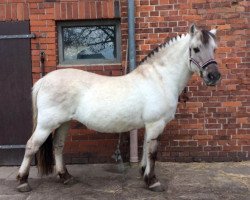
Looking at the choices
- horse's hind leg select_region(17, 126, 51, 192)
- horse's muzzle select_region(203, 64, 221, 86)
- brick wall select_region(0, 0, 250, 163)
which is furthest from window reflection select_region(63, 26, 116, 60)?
horse's muzzle select_region(203, 64, 221, 86)

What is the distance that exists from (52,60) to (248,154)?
11.2ft

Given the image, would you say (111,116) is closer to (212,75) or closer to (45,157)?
(45,157)

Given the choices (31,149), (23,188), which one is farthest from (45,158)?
(23,188)

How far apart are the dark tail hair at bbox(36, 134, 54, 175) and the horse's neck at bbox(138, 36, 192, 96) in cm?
177

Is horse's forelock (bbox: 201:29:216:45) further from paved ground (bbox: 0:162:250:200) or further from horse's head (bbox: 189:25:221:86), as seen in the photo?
paved ground (bbox: 0:162:250:200)

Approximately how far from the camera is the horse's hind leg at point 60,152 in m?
5.59

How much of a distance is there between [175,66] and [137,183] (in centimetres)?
166

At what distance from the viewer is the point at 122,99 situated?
5.12 metres

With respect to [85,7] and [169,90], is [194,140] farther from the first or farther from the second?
[85,7]

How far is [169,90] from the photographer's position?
17.1 ft

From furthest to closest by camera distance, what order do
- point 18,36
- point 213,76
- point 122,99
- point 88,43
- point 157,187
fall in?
point 88,43 < point 18,36 < point 157,187 < point 122,99 < point 213,76

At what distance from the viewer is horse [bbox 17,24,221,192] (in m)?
5.14

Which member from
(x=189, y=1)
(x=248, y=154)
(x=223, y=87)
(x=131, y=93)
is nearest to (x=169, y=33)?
(x=189, y=1)

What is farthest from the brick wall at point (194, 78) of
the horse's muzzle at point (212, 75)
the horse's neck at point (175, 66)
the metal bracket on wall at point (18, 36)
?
the horse's muzzle at point (212, 75)
